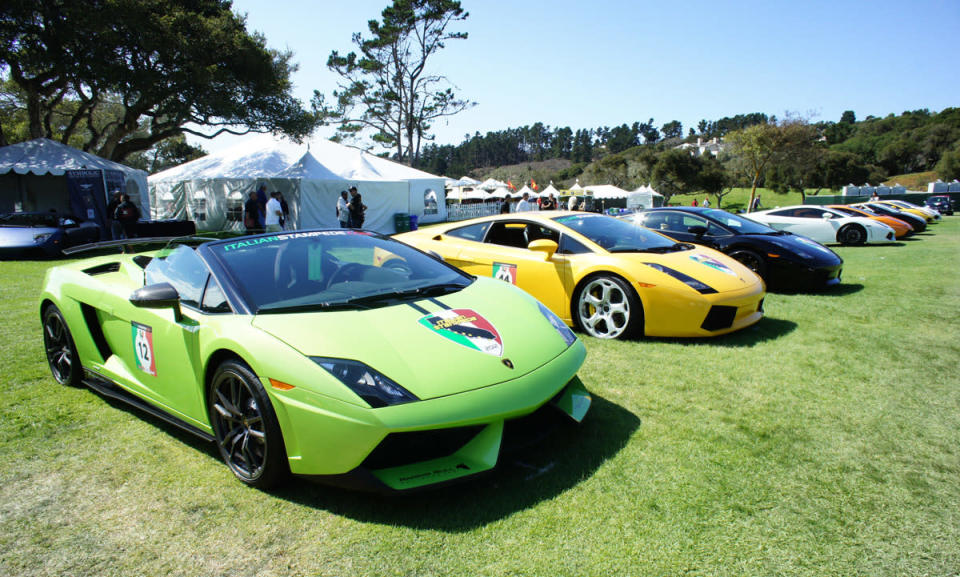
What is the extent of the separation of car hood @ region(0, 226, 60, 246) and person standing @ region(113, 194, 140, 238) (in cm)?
129

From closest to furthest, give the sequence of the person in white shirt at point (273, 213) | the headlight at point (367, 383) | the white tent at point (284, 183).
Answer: the headlight at point (367, 383), the person in white shirt at point (273, 213), the white tent at point (284, 183)

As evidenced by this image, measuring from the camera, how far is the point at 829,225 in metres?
14.2

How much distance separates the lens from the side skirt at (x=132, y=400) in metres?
2.71

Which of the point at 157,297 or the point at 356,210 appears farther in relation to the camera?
the point at 356,210

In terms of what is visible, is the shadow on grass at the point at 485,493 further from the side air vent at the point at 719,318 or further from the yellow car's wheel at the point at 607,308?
the side air vent at the point at 719,318

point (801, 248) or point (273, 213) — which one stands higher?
point (273, 213)

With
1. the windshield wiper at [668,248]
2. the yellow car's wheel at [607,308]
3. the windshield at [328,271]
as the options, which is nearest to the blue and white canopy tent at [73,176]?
the windshield at [328,271]

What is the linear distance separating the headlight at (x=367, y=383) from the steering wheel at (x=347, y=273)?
0.85 meters

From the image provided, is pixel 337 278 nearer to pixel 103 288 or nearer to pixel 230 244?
pixel 230 244

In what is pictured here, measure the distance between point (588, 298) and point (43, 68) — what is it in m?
21.7

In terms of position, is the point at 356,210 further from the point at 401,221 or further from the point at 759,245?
the point at 759,245

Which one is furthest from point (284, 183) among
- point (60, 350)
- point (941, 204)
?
point (941, 204)

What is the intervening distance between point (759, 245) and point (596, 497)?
597 cm

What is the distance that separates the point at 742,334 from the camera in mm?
4855
